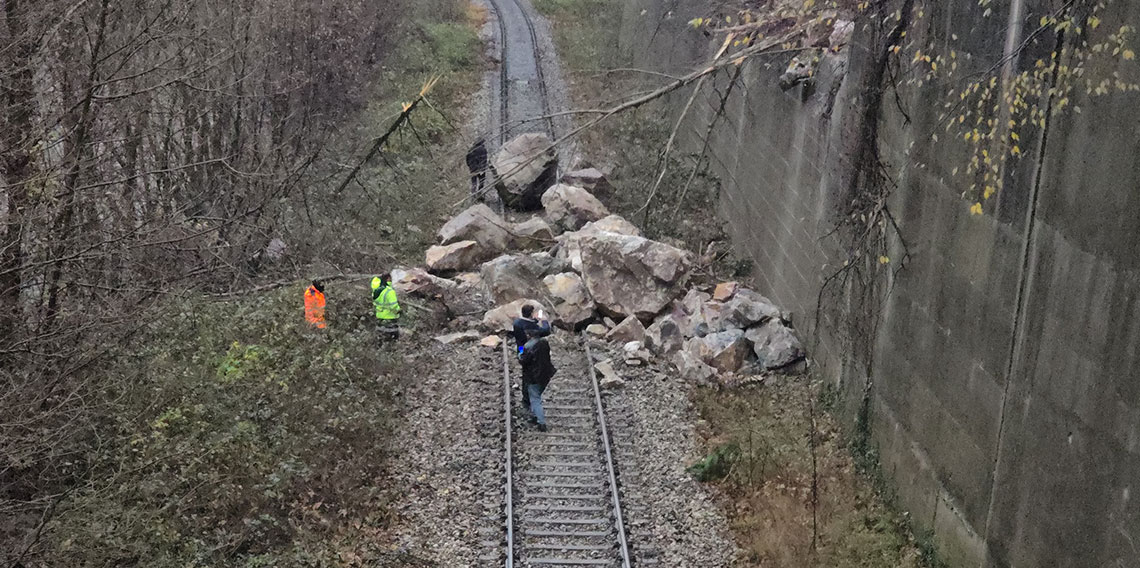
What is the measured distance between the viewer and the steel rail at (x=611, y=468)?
34.3 ft

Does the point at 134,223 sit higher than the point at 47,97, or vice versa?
the point at 47,97

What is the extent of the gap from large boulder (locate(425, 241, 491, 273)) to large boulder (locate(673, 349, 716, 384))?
5.09m

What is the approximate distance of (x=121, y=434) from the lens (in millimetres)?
11211

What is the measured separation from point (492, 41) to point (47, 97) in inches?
1203

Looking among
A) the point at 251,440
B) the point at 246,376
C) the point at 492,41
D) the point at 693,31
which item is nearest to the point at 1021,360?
the point at 251,440

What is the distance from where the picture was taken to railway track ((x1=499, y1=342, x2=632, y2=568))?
10512mm

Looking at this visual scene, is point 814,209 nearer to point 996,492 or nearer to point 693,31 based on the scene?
point 996,492

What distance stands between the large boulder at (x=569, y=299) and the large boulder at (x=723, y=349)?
204 centimetres

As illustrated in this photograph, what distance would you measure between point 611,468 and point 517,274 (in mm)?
5771

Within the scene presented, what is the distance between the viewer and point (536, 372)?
1303 cm

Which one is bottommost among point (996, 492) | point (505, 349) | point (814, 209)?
point (505, 349)

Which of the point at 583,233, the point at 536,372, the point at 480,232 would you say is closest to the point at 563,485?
the point at 536,372

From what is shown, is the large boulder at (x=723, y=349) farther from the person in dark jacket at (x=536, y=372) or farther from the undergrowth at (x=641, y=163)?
the person in dark jacket at (x=536, y=372)

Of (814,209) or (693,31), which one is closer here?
(814,209)
